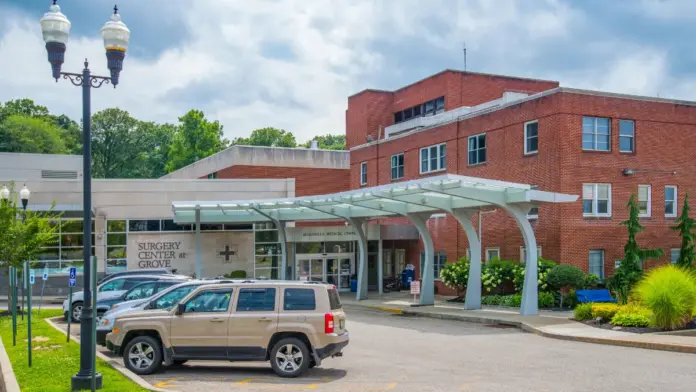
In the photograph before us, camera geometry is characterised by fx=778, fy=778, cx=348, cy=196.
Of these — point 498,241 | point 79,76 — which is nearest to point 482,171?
point 498,241

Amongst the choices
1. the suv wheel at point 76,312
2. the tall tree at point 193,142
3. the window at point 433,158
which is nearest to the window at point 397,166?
the window at point 433,158

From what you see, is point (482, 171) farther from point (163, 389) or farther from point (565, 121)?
point (163, 389)

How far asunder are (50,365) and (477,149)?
85.3ft

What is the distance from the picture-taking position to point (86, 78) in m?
13.1

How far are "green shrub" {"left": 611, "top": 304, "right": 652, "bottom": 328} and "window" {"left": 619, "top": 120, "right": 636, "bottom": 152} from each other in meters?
11.1

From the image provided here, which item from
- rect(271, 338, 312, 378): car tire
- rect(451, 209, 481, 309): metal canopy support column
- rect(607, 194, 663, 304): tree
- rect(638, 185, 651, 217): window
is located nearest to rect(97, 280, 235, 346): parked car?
rect(271, 338, 312, 378): car tire

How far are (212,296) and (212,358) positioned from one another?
3.87 feet

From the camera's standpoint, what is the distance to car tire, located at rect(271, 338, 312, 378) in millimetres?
14609

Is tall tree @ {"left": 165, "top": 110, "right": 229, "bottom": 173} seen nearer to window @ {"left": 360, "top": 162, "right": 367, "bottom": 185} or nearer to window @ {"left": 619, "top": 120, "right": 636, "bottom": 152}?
window @ {"left": 360, "top": 162, "right": 367, "bottom": 185}

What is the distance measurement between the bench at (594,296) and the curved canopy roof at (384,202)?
12.2ft

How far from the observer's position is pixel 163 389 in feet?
41.8

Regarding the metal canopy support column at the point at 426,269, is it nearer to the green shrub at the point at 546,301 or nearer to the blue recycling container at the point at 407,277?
the green shrub at the point at 546,301

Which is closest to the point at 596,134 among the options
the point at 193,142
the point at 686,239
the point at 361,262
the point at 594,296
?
the point at 686,239

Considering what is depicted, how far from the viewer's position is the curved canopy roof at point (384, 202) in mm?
25734
